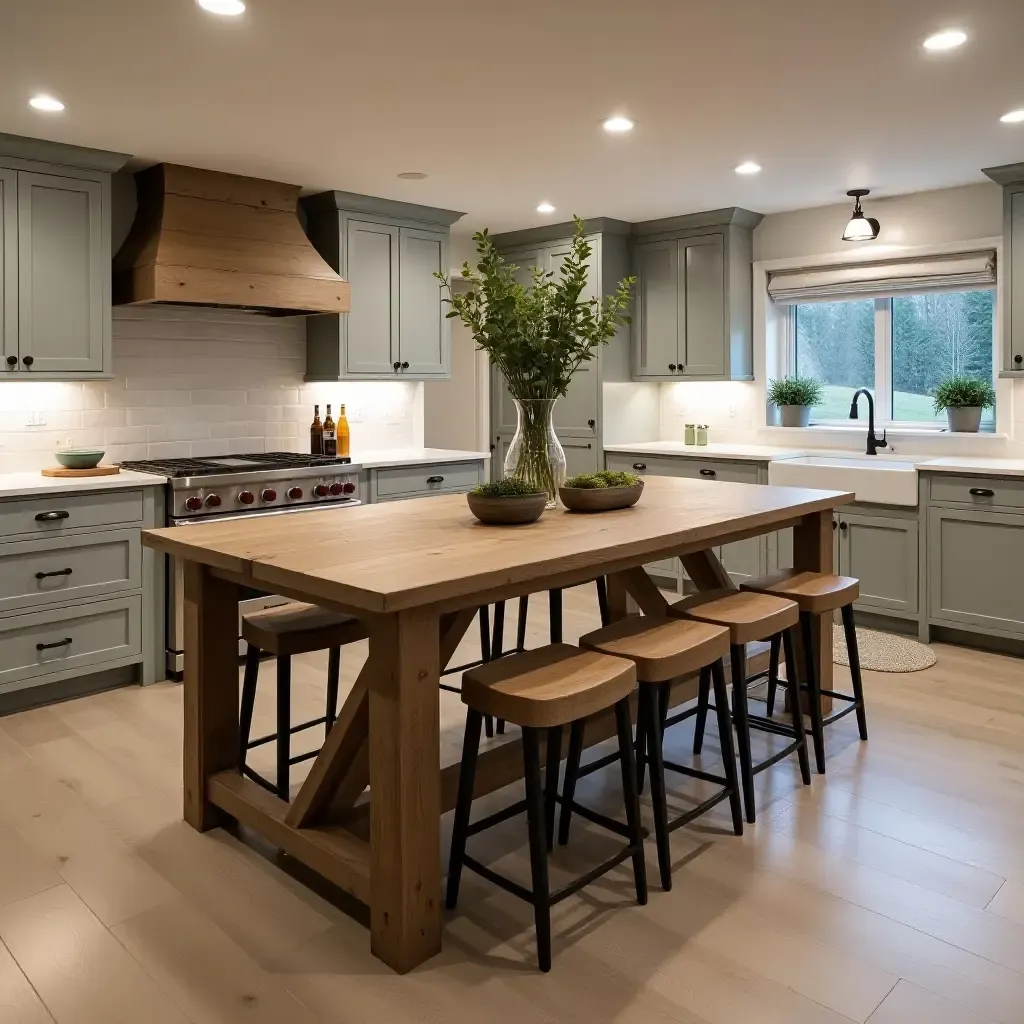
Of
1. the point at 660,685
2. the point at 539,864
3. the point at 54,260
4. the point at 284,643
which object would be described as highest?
the point at 54,260

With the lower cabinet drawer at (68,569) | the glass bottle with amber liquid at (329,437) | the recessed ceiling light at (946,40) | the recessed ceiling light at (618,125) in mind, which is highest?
the recessed ceiling light at (618,125)

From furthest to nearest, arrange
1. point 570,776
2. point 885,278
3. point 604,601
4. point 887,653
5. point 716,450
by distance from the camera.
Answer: point 716,450, point 885,278, point 887,653, point 604,601, point 570,776

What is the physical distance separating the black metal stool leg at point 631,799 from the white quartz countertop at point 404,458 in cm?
290

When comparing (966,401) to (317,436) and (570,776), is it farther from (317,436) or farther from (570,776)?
(570,776)

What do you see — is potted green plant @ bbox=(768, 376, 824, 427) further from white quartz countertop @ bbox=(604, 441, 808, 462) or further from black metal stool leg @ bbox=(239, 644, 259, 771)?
black metal stool leg @ bbox=(239, 644, 259, 771)

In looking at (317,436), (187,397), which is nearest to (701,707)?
(317,436)

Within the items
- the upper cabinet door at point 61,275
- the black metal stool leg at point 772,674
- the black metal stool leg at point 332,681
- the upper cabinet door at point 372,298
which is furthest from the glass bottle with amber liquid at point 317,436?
the black metal stool leg at point 772,674

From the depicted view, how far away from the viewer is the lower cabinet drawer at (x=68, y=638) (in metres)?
3.93

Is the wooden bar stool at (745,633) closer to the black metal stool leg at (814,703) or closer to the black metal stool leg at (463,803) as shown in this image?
the black metal stool leg at (814,703)

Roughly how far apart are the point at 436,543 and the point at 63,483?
7.29 ft

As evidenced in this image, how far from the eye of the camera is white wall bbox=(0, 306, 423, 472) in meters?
4.55

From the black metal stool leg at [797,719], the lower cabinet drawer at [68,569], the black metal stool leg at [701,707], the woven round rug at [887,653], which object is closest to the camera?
the black metal stool leg at [797,719]

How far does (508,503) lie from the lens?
2846 mm

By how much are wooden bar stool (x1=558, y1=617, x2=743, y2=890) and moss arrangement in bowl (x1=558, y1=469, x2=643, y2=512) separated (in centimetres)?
42
